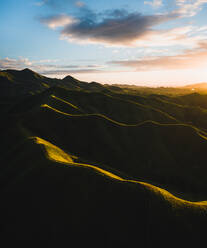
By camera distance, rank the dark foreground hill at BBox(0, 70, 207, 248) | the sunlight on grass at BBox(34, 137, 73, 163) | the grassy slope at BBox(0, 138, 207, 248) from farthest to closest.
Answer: the sunlight on grass at BBox(34, 137, 73, 163) → the dark foreground hill at BBox(0, 70, 207, 248) → the grassy slope at BBox(0, 138, 207, 248)

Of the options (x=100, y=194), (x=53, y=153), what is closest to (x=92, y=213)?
(x=100, y=194)

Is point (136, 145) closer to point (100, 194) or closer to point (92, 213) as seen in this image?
point (100, 194)

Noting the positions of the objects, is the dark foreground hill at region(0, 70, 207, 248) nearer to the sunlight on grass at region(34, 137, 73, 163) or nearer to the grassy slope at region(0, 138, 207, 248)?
the grassy slope at region(0, 138, 207, 248)

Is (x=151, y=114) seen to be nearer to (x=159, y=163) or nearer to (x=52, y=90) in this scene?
(x=159, y=163)

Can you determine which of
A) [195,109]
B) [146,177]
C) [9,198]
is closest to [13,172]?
[9,198]

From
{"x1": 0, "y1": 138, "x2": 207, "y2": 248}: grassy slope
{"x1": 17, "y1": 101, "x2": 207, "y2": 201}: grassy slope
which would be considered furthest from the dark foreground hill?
{"x1": 17, "y1": 101, "x2": 207, "y2": 201}: grassy slope

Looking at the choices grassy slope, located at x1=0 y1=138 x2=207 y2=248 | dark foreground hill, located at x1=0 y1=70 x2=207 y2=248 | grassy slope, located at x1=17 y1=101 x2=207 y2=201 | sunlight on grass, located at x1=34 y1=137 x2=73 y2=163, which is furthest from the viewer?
grassy slope, located at x1=17 y1=101 x2=207 y2=201

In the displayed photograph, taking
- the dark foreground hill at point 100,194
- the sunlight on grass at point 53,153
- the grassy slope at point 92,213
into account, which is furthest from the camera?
the sunlight on grass at point 53,153

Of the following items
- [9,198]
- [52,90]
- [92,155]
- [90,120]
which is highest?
[52,90]

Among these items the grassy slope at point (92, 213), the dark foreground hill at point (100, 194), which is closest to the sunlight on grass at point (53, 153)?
the dark foreground hill at point (100, 194)

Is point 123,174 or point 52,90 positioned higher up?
point 52,90

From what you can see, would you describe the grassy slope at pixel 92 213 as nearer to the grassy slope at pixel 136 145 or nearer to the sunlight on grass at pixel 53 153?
the sunlight on grass at pixel 53 153
